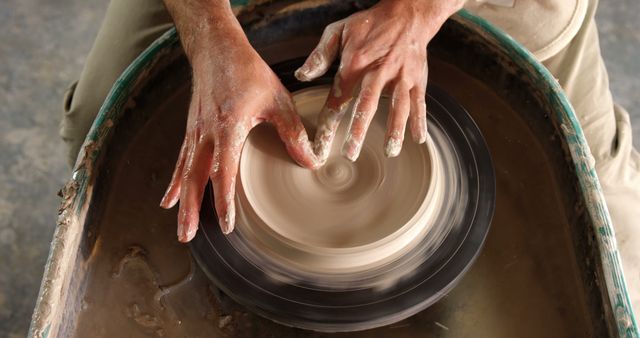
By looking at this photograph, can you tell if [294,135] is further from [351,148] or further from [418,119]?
[418,119]

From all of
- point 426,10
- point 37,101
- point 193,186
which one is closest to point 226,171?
point 193,186

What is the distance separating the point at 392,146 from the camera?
1.20 meters

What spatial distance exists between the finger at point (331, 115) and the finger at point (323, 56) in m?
0.04

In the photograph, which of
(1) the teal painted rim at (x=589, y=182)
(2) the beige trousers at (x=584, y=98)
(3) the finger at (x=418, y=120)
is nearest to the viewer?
(1) the teal painted rim at (x=589, y=182)

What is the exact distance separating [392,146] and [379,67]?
0.17 meters

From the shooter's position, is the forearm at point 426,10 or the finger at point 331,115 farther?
the forearm at point 426,10

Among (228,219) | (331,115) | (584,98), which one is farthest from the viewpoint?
(584,98)

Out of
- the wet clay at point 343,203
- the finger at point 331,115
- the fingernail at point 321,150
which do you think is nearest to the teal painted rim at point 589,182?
the wet clay at point 343,203

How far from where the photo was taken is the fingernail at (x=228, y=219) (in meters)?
1.16

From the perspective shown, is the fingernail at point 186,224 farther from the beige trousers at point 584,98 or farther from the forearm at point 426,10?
the beige trousers at point 584,98

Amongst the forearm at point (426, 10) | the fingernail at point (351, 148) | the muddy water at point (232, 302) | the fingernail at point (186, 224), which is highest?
the forearm at point (426, 10)

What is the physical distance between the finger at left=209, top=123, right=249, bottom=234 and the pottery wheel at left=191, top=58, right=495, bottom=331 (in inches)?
2.3

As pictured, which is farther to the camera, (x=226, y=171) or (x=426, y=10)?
(x=426, y=10)

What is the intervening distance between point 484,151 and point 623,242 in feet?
1.84
